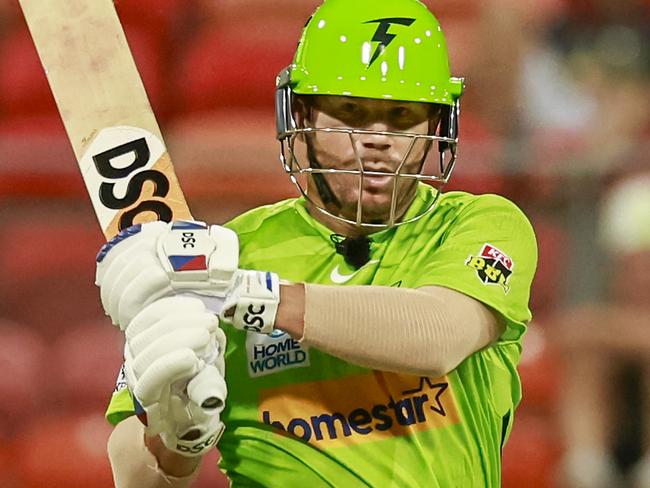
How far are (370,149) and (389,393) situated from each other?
0.32 m

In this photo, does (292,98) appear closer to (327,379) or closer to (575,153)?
(327,379)

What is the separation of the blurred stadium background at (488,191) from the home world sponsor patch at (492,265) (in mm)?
1283

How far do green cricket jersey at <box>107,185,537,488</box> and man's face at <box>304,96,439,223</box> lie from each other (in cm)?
6

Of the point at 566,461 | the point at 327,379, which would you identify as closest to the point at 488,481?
the point at 327,379

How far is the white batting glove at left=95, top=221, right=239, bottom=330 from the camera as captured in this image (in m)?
1.35

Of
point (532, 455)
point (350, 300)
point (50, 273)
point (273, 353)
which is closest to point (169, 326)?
point (350, 300)

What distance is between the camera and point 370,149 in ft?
5.55

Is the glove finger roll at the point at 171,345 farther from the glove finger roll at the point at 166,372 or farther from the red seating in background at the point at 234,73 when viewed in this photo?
the red seating in background at the point at 234,73

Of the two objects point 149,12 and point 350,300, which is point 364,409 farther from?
point 149,12

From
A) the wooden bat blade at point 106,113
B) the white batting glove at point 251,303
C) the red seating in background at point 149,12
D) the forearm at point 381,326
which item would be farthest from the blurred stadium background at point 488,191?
the white batting glove at point 251,303

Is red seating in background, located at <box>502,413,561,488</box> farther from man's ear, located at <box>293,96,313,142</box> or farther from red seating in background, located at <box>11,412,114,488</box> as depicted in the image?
man's ear, located at <box>293,96,313,142</box>

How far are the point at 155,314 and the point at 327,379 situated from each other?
1.20ft

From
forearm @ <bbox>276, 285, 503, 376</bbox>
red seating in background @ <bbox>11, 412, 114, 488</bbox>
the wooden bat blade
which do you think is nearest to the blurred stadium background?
red seating in background @ <bbox>11, 412, 114, 488</bbox>

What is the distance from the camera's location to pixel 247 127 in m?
3.19
